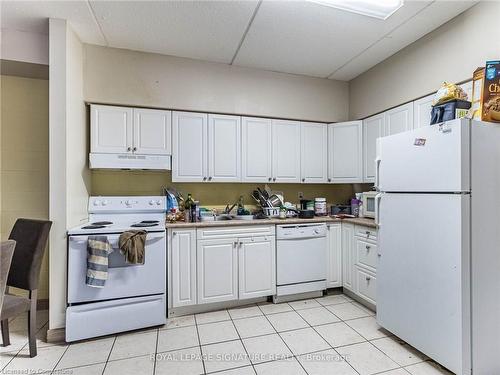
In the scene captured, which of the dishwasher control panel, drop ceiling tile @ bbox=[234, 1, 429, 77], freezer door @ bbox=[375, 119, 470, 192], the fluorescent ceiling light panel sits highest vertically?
drop ceiling tile @ bbox=[234, 1, 429, 77]

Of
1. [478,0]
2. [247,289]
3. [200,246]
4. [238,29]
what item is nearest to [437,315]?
[247,289]

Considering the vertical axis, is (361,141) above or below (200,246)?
above

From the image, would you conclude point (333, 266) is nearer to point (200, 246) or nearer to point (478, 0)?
point (200, 246)

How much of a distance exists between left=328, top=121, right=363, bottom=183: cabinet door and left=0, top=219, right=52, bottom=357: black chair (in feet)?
9.85

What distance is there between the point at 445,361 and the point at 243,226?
183 centimetres

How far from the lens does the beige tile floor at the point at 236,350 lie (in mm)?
1815

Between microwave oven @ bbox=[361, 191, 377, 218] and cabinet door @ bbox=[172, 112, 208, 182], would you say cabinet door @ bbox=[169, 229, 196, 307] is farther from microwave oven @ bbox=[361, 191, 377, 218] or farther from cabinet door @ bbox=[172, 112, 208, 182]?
microwave oven @ bbox=[361, 191, 377, 218]

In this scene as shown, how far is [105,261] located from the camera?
2.13m

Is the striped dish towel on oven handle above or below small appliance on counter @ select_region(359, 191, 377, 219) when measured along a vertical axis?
below

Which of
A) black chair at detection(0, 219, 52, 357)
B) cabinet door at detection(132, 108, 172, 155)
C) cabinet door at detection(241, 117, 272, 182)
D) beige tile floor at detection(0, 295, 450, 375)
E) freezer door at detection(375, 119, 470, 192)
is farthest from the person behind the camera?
cabinet door at detection(241, 117, 272, 182)

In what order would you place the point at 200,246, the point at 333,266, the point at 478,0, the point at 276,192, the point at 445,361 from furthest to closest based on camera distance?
the point at 276,192 < the point at 333,266 < the point at 200,246 < the point at 478,0 < the point at 445,361

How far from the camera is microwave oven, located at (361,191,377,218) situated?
9.46 feet

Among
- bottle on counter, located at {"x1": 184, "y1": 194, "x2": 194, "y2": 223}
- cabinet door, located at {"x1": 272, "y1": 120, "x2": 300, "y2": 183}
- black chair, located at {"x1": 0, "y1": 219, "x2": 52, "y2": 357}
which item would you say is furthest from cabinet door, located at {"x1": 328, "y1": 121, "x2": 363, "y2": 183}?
black chair, located at {"x1": 0, "y1": 219, "x2": 52, "y2": 357}

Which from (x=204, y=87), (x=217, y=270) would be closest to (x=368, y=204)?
(x=217, y=270)
